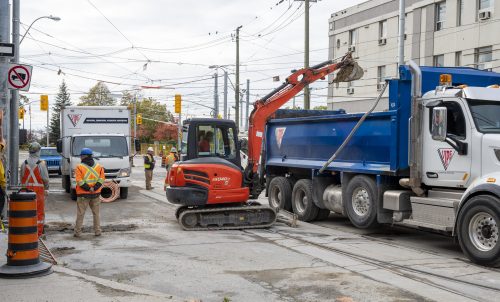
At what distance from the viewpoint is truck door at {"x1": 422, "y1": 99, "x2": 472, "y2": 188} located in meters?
9.38

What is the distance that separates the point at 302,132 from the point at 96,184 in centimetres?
539

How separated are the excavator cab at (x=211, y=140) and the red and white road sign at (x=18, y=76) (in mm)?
3675

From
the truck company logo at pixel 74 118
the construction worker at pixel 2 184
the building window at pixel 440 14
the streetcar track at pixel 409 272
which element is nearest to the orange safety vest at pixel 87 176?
the construction worker at pixel 2 184

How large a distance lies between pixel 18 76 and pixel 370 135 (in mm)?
7466

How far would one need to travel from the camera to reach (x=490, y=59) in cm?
2712

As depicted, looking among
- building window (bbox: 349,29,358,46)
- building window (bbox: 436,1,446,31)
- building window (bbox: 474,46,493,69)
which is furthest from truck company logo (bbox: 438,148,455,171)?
building window (bbox: 349,29,358,46)

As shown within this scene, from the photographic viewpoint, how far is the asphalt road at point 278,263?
7.00 metres

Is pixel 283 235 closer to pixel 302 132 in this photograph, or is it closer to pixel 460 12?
pixel 302 132

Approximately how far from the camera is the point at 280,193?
15078 millimetres

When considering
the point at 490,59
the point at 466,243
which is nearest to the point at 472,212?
the point at 466,243

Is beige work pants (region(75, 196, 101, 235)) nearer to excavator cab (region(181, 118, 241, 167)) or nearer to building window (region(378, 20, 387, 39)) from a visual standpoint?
excavator cab (region(181, 118, 241, 167))

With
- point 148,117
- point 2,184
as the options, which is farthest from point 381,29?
point 148,117

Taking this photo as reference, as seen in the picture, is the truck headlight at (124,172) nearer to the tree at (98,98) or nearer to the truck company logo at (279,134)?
the truck company logo at (279,134)

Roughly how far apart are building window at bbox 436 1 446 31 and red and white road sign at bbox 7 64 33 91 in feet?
79.6
